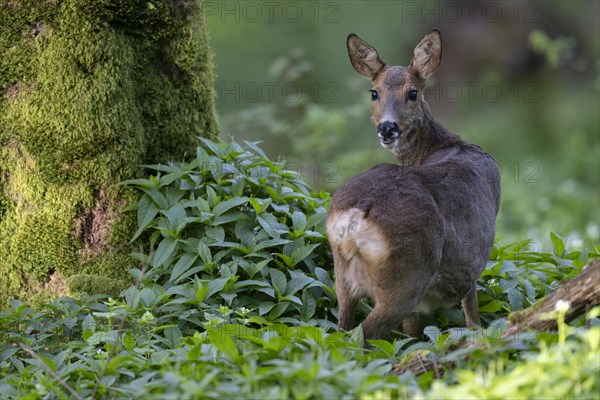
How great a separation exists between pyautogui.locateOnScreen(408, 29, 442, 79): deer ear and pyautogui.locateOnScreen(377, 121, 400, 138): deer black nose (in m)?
0.51

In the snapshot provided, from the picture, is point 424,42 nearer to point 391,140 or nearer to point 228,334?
point 391,140

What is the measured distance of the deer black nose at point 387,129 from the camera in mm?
6488

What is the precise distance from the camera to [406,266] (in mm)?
5090

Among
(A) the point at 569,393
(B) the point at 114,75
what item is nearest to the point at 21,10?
(B) the point at 114,75

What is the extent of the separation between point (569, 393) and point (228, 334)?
1.74 m

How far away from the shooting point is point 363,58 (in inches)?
271

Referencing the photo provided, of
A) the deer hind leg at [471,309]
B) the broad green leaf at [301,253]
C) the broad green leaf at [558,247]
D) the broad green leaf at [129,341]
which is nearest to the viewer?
the broad green leaf at [129,341]

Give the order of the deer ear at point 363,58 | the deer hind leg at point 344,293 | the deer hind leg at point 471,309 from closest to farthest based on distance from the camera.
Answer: the deer hind leg at point 344,293 → the deer hind leg at point 471,309 → the deer ear at point 363,58

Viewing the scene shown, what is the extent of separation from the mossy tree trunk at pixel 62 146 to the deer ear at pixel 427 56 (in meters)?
2.08

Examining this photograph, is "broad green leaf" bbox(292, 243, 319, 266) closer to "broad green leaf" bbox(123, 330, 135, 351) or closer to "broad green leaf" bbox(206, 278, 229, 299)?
"broad green leaf" bbox(206, 278, 229, 299)

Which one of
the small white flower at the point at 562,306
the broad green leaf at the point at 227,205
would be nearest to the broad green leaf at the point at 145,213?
the broad green leaf at the point at 227,205

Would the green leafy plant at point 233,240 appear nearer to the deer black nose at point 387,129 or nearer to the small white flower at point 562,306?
the deer black nose at point 387,129

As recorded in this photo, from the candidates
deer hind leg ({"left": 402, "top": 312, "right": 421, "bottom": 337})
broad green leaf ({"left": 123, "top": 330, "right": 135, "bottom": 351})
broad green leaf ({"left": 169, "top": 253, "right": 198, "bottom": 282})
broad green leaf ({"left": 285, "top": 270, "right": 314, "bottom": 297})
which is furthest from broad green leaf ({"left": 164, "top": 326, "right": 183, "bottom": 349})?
deer hind leg ({"left": 402, "top": 312, "right": 421, "bottom": 337})

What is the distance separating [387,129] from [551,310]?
263 cm
